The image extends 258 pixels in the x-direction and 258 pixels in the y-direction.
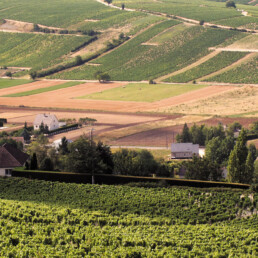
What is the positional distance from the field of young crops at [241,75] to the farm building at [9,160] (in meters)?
97.9

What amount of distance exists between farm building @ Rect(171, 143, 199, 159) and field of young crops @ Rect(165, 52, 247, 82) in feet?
257

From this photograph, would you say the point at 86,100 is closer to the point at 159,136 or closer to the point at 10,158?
the point at 159,136

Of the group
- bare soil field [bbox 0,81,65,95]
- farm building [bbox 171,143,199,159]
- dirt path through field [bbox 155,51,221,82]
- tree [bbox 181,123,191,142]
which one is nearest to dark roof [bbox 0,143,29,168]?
farm building [bbox 171,143,199,159]

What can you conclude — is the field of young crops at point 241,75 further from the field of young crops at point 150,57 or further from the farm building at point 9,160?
the farm building at point 9,160

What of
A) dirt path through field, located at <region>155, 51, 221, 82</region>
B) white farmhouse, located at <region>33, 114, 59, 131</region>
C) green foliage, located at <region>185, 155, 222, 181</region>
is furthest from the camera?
dirt path through field, located at <region>155, 51, 221, 82</region>

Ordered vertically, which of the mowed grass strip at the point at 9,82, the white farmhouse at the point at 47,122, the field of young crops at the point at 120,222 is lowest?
the field of young crops at the point at 120,222

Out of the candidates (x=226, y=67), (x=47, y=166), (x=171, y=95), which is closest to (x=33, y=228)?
(x=47, y=166)

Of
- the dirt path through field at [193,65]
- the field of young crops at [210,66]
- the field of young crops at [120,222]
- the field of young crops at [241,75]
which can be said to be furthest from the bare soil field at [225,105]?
the field of young crops at [120,222]

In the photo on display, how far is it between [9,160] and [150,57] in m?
128

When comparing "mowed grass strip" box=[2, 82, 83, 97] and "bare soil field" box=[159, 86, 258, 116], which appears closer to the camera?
"bare soil field" box=[159, 86, 258, 116]

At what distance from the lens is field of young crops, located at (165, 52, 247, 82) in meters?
162

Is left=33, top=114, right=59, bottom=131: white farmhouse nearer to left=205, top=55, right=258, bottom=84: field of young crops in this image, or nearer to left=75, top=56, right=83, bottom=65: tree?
left=205, top=55, right=258, bottom=84: field of young crops

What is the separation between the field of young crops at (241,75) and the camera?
15388 centimetres

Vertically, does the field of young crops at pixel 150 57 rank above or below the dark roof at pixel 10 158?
above
